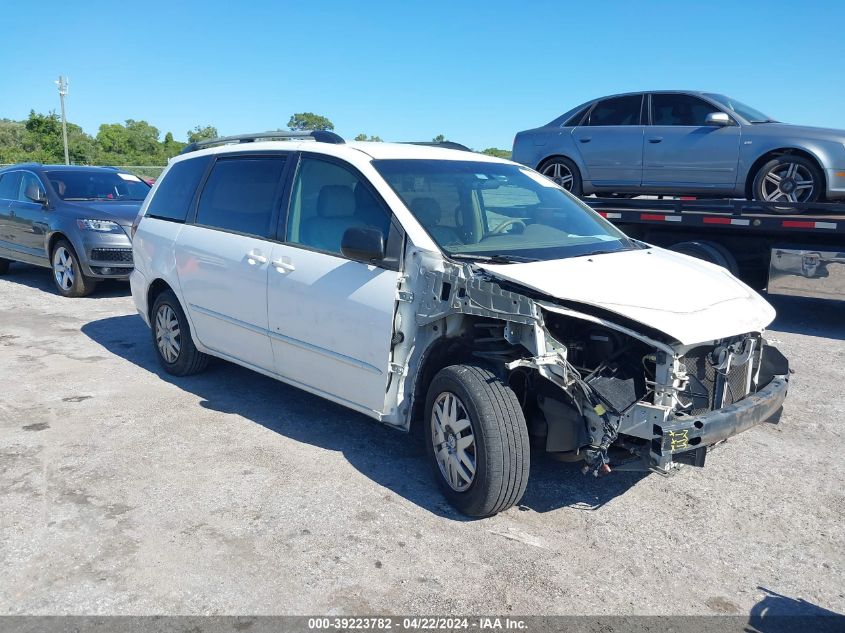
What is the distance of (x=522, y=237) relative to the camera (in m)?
4.55

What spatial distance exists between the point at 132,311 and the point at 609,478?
21.7 ft

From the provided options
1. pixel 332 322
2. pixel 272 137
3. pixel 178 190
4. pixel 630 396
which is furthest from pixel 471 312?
pixel 178 190

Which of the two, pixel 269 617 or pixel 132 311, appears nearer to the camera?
pixel 269 617

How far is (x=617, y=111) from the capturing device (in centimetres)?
962

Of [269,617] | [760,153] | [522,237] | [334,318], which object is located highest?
[760,153]

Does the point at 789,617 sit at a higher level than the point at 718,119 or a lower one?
lower

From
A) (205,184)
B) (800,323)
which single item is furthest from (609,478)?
(800,323)

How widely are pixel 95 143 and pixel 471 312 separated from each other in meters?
54.8

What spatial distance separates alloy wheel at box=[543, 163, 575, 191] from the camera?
1009 cm

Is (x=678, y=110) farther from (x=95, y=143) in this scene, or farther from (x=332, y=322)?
(x=95, y=143)

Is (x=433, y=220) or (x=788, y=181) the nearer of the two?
(x=433, y=220)

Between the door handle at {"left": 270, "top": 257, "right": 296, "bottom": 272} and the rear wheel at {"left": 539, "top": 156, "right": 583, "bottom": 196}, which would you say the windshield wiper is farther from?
the rear wheel at {"left": 539, "top": 156, "right": 583, "bottom": 196}

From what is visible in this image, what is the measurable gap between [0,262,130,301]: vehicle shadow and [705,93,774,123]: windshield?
26.5 ft

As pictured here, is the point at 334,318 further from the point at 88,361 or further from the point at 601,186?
the point at 601,186
